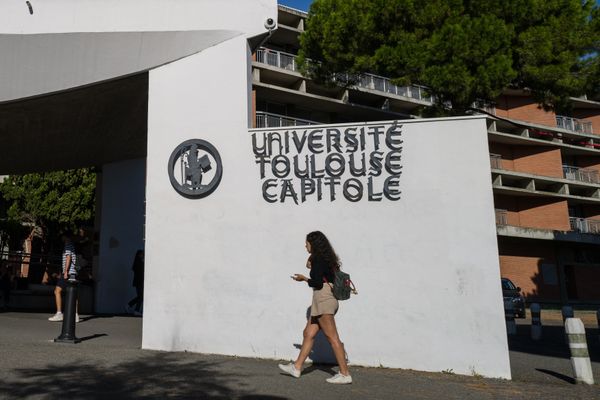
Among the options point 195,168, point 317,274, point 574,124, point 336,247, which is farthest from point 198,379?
point 574,124

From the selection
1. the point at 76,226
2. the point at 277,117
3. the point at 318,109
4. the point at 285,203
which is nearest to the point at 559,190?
the point at 318,109

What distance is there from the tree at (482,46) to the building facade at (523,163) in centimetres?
1467

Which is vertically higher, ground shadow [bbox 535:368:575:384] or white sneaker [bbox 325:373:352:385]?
white sneaker [bbox 325:373:352:385]

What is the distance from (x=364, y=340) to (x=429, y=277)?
1.09 metres

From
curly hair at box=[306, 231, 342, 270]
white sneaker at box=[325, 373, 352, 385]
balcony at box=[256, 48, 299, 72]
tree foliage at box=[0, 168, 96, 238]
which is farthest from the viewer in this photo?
balcony at box=[256, 48, 299, 72]

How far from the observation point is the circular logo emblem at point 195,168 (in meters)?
6.65

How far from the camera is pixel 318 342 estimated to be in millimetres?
6117

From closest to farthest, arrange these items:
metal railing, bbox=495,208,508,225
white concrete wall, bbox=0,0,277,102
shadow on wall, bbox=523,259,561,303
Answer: white concrete wall, bbox=0,0,277,102
shadow on wall, bbox=523,259,561,303
metal railing, bbox=495,208,508,225

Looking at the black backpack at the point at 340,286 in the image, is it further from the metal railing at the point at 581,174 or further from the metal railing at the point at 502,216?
the metal railing at the point at 581,174

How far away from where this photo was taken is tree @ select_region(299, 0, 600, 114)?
44.8 feet

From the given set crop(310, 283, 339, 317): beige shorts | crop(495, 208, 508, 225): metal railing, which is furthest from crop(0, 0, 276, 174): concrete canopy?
crop(495, 208, 508, 225): metal railing

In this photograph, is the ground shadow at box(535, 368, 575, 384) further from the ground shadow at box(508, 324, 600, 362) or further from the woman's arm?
the woman's arm

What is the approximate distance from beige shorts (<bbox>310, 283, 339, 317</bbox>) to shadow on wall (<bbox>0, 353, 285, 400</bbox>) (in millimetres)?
1033

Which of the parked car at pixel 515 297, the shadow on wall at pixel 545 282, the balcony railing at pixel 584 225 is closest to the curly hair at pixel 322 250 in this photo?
the parked car at pixel 515 297
